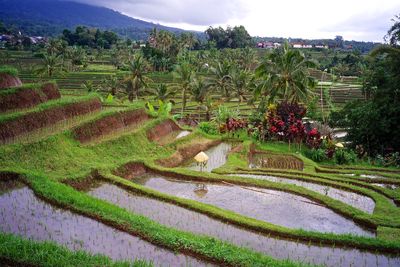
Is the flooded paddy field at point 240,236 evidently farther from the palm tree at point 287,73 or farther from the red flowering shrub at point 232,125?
the palm tree at point 287,73

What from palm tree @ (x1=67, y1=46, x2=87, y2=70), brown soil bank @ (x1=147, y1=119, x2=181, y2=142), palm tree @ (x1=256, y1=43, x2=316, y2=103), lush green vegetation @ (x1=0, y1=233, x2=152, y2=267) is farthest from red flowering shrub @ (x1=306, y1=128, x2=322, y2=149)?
palm tree @ (x1=67, y1=46, x2=87, y2=70)

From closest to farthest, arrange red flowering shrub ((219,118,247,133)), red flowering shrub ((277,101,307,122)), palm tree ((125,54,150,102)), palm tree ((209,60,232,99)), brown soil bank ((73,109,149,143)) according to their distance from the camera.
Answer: brown soil bank ((73,109,149,143))
red flowering shrub ((277,101,307,122))
red flowering shrub ((219,118,247,133))
palm tree ((125,54,150,102))
palm tree ((209,60,232,99))

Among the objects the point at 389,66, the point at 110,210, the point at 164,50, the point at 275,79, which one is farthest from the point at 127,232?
the point at 164,50

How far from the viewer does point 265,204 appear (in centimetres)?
1362

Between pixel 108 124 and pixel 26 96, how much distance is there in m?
3.79

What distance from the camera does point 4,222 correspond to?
33.7 ft

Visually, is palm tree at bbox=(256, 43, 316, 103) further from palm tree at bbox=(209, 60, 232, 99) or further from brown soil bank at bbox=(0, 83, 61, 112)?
brown soil bank at bbox=(0, 83, 61, 112)

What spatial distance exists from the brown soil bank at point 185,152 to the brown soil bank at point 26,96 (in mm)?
6437

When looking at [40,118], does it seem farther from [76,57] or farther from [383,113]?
[76,57]

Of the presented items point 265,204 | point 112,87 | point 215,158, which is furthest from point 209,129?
point 112,87

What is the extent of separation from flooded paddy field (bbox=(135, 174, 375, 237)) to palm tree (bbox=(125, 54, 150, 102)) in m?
18.8

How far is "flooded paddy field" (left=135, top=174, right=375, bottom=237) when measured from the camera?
12102 mm

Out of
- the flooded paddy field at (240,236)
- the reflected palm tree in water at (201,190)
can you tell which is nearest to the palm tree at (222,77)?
the reflected palm tree in water at (201,190)

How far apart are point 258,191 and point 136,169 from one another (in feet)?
16.9
